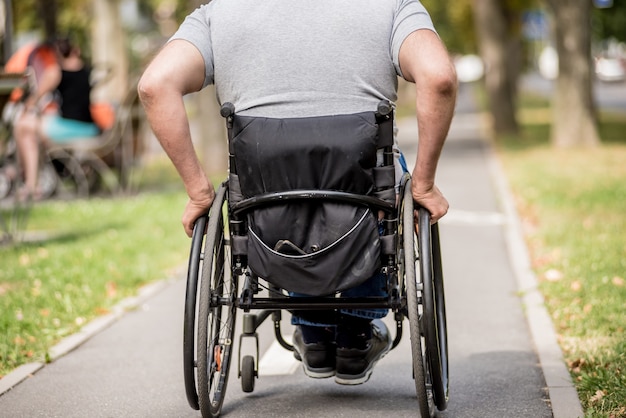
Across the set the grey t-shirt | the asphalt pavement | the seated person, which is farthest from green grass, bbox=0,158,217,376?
the grey t-shirt

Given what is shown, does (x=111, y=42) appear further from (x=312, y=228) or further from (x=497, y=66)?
(x=312, y=228)

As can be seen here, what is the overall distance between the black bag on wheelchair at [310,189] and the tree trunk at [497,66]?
2158 centimetres

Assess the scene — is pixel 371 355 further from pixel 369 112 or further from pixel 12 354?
pixel 12 354

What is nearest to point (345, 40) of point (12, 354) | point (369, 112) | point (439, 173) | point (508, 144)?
point (369, 112)

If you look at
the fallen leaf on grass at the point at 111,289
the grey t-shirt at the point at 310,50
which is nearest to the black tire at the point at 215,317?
the grey t-shirt at the point at 310,50

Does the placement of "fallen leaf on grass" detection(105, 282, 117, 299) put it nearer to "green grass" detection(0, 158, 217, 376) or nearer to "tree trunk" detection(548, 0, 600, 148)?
"green grass" detection(0, 158, 217, 376)

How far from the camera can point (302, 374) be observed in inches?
217

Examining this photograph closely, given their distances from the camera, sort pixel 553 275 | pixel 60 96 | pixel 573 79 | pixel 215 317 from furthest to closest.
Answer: pixel 573 79 → pixel 60 96 → pixel 553 275 → pixel 215 317

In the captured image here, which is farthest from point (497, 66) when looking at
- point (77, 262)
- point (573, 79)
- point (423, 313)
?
point (423, 313)

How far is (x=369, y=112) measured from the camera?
13.7 ft

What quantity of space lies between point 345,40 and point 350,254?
78cm

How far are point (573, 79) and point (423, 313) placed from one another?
1729 centimetres

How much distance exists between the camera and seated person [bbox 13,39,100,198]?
1307 cm

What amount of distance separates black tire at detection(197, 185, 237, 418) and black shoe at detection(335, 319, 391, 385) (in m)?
0.47
